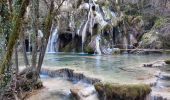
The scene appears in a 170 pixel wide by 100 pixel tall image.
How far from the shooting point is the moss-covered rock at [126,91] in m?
9.32

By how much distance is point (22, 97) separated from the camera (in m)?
10.2

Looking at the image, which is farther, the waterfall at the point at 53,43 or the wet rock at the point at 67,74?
the waterfall at the point at 53,43

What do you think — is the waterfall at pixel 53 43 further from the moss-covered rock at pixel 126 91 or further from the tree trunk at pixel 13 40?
the tree trunk at pixel 13 40

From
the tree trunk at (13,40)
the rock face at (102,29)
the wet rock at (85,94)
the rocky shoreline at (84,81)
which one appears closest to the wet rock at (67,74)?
the rocky shoreline at (84,81)

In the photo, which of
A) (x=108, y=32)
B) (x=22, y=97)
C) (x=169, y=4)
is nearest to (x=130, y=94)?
(x=22, y=97)

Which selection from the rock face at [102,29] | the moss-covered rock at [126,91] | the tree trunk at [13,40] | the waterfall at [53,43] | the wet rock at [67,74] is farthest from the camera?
the waterfall at [53,43]

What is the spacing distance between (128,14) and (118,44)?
497cm

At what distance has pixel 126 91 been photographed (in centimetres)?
933

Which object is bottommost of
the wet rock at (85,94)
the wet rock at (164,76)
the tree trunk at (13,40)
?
the wet rock at (85,94)

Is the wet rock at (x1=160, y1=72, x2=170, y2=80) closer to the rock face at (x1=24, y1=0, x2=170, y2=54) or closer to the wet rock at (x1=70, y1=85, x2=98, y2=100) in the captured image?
the wet rock at (x1=70, y1=85, x2=98, y2=100)

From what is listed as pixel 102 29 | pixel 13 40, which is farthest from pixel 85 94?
pixel 102 29

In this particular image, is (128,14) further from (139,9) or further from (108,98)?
(108,98)

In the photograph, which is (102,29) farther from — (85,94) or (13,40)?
(13,40)

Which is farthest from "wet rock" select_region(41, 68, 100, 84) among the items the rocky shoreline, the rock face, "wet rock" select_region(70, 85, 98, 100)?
the rock face
